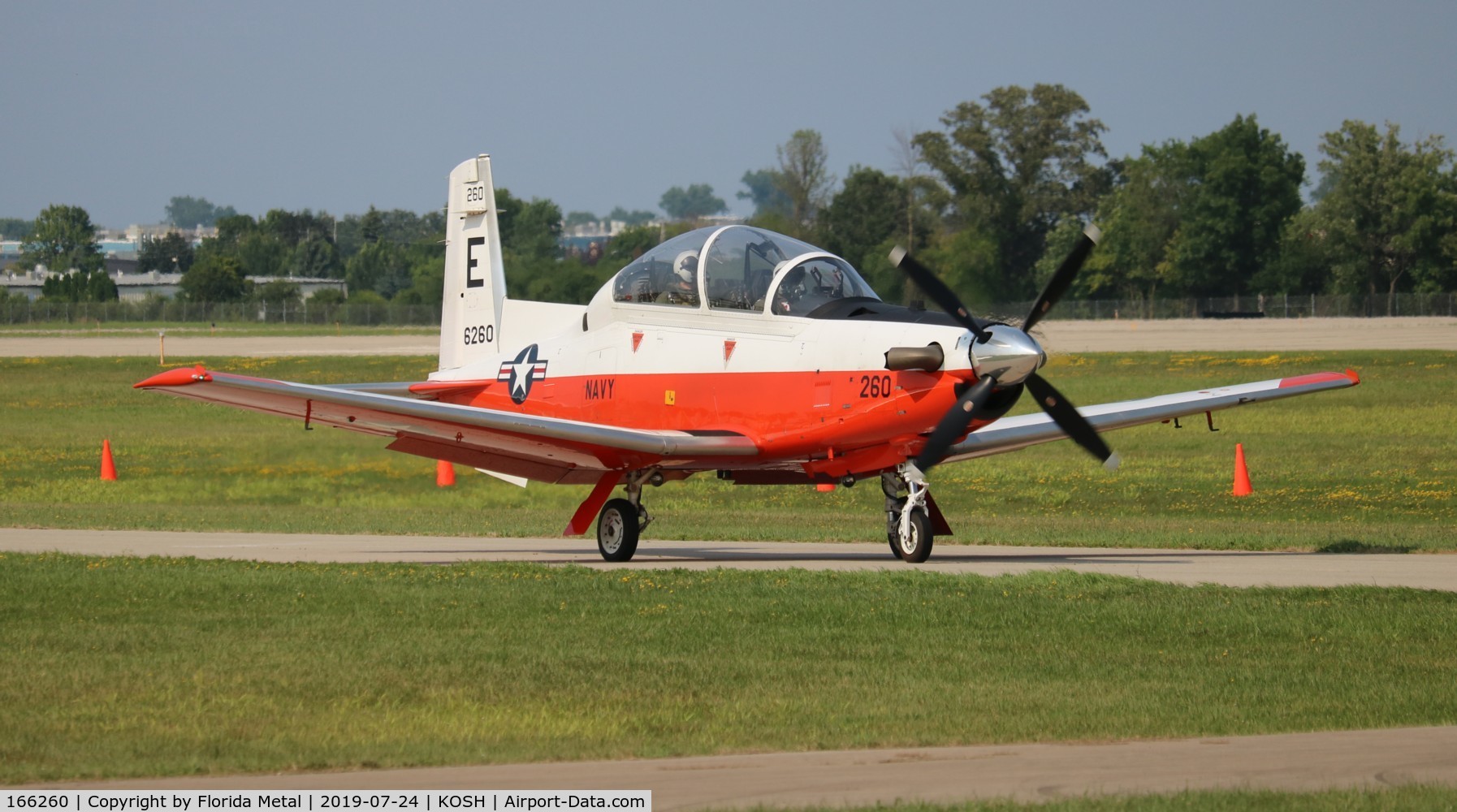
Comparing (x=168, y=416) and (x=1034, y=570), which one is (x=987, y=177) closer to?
(x=168, y=416)

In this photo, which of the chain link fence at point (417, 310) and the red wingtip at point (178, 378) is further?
the chain link fence at point (417, 310)

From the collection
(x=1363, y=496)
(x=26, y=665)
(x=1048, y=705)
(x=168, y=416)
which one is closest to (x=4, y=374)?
(x=168, y=416)

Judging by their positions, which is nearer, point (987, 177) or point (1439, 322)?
point (1439, 322)

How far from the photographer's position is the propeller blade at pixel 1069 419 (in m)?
14.5

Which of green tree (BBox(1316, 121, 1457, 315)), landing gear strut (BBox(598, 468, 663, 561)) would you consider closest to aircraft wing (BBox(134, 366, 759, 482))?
landing gear strut (BBox(598, 468, 663, 561))

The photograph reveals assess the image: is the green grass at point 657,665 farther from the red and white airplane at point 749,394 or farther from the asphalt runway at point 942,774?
the red and white airplane at point 749,394

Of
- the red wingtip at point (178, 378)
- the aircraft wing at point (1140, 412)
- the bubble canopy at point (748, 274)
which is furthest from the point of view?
the aircraft wing at point (1140, 412)

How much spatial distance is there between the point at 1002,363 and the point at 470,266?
9.71 meters

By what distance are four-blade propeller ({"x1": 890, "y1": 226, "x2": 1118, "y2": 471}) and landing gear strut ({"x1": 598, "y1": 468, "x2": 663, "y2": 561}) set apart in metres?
3.59

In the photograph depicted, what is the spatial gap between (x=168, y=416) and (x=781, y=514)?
24.0 m

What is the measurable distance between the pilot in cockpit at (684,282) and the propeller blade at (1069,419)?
380 cm

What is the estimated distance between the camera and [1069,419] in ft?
48.9

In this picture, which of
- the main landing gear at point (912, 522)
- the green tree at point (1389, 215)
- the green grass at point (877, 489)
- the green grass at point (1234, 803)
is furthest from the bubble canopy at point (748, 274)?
the green tree at point (1389, 215)

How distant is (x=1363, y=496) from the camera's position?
2486 cm
